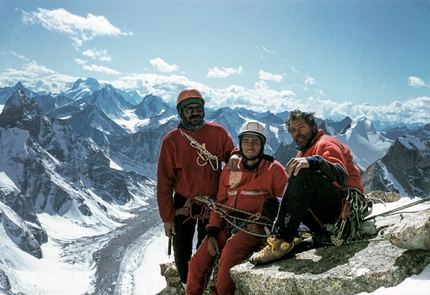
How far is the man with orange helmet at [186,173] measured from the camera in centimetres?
738

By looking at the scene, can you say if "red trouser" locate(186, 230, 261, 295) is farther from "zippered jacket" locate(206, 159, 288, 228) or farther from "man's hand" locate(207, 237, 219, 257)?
"zippered jacket" locate(206, 159, 288, 228)

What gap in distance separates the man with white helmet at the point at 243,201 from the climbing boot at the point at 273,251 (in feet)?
1.56

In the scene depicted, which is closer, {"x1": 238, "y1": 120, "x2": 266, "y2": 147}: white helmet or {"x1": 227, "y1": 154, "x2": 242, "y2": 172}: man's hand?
{"x1": 238, "y1": 120, "x2": 266, "y2": 147}: white helmet

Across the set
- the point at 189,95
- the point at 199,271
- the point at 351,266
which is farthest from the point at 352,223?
the point at 189,95

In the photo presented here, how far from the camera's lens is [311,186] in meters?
5.14

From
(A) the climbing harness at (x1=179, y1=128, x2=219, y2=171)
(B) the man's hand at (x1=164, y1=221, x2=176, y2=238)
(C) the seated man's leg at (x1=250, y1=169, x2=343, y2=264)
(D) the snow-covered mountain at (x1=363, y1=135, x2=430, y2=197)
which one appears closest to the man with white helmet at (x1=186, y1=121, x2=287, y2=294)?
(A) the climbing harness at (x1=179, y1=128, x2=219, y2=171)

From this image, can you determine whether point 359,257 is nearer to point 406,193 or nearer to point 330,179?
point 330,179

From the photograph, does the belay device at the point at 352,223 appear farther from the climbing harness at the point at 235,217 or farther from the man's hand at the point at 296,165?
the climbing harness at the point at 235,217

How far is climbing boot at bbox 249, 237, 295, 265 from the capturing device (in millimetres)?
5664

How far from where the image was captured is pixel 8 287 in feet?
425

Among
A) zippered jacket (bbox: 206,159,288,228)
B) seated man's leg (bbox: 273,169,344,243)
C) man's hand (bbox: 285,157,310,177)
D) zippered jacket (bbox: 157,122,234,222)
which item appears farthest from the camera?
zippered jacket (bbox: 157,122,234,222)

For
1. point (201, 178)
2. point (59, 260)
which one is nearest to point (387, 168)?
point (59, 260)

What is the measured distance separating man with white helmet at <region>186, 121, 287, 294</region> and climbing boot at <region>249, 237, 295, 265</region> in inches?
18.7

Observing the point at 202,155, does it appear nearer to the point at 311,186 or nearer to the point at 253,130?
the point at 253,130
